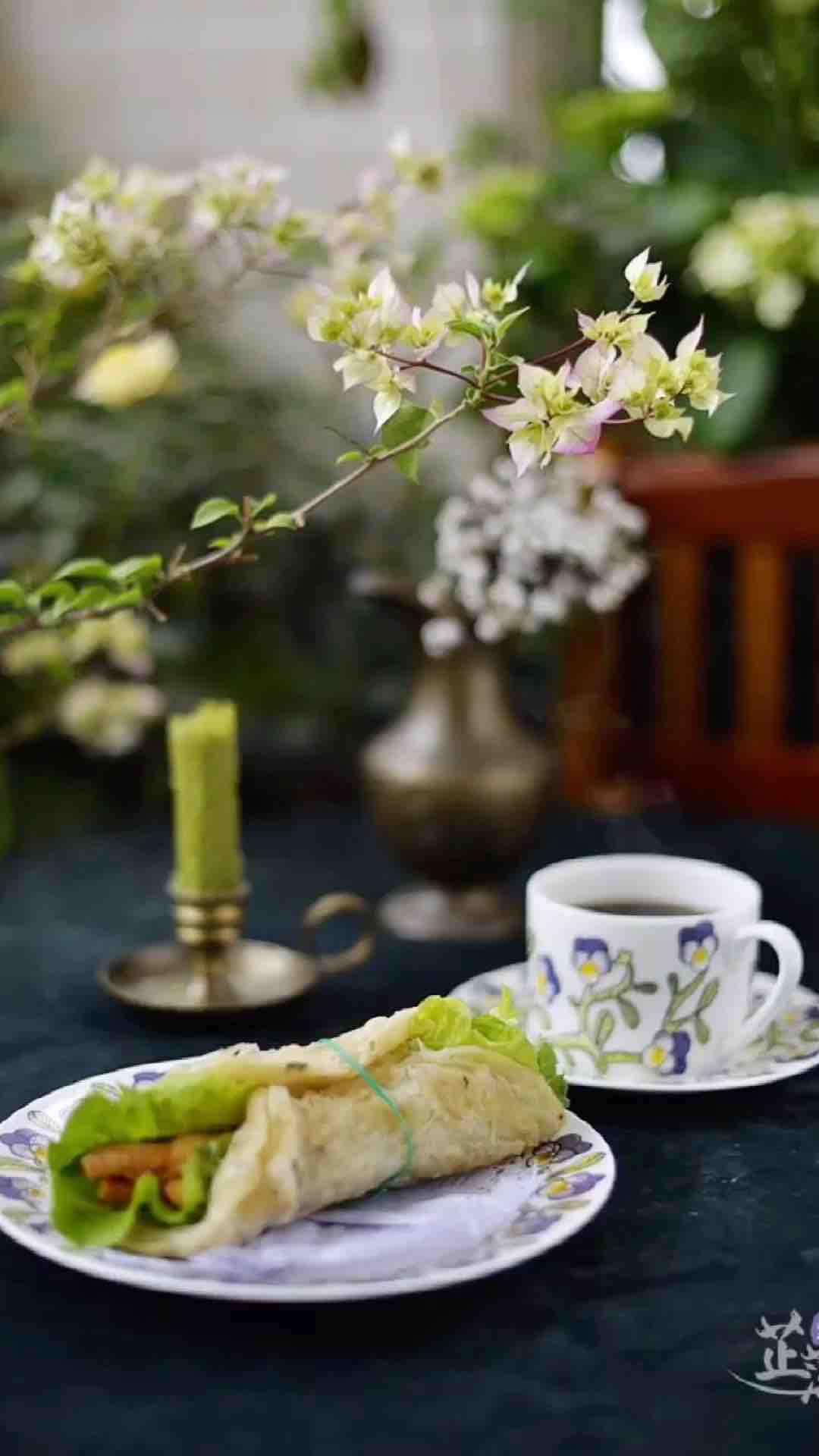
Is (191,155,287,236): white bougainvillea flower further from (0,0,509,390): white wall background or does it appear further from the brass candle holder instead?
(0,0,509,390): white wall background

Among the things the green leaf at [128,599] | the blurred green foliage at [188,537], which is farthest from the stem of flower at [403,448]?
the blurred green foliage at [188,537]

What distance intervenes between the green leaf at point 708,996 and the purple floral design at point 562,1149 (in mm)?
159

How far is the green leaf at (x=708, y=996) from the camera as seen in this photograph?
900mm

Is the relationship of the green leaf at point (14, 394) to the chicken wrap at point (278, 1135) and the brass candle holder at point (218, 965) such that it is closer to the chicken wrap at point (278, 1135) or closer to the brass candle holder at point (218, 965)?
the brass candle holder at point (218, 965)

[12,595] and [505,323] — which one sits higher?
[505,323]

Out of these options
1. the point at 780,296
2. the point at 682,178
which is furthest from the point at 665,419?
the point at 682,178

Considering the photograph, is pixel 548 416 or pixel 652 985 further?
pixel 652 985

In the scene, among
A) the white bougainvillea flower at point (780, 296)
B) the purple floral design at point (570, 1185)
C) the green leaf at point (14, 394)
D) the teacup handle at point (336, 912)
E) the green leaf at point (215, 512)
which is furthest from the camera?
the white bougainvillea flower at point (780, 296)

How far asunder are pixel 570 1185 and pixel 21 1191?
24 cm

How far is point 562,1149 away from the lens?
29.9 inches

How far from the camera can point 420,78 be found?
2.09 m

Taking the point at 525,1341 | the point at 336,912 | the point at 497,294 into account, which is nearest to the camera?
the point at 525,1341

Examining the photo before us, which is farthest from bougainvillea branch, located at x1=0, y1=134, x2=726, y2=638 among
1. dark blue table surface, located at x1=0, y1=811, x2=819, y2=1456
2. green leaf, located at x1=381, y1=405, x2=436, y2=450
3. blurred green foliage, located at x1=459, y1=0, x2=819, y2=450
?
blurred green foliage, located at x1=459, y1=0, x2=819, y2=450

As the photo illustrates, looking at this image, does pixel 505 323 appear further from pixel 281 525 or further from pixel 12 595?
pixel 12 595
